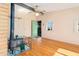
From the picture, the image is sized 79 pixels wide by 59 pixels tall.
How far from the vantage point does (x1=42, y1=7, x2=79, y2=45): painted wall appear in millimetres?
5562

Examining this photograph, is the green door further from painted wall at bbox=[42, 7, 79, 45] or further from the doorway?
painted wall at bbox=[42, 7, 79, 45]

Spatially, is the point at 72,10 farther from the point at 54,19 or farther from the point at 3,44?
the point at 3,44

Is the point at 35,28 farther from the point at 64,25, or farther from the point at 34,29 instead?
the point at 64,25

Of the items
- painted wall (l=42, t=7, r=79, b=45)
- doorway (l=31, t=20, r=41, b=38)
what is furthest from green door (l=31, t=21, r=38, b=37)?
painted wall (l=42, t=7, r=79, b=45)

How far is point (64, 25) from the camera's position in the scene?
6199 mm

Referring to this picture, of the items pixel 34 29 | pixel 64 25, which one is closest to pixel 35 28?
pixel 34 29

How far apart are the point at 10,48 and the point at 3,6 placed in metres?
2.66

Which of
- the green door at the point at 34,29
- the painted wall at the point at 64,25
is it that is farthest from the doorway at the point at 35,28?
the painted wall at the point at 64,25

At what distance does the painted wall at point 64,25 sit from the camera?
18.2 ft

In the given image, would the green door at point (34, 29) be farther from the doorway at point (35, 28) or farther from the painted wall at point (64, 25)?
the painted wall at point (64, 25)

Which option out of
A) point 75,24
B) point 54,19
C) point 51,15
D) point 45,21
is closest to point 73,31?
point 75,24

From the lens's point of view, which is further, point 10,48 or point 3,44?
point 10,48

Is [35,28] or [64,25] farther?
[35,28]

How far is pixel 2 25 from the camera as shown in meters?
1.32
